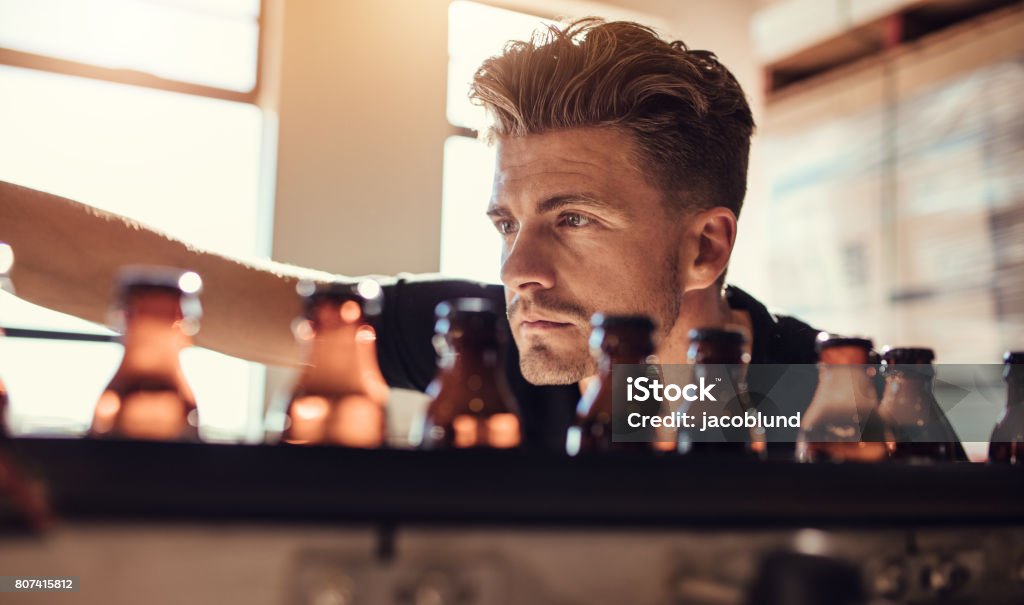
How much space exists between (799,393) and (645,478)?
409 millimetres

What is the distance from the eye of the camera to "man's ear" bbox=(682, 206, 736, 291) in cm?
140

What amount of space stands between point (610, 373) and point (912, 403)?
0.89 feet

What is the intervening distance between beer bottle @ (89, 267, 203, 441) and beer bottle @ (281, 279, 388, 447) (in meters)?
0.06

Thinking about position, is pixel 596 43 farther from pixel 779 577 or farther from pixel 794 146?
pixel 794 146

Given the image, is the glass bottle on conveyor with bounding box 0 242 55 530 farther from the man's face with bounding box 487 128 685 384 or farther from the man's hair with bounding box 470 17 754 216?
the man's hair with bounding box 470 17 754 216

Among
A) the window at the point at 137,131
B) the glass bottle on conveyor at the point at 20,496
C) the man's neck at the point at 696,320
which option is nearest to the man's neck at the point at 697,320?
the man's neck at the point at 696,320

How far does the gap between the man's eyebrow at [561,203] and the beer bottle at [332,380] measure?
0.72m

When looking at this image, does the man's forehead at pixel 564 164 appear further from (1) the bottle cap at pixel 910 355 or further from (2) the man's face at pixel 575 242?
(1) the bottle cap at pixel 910 355

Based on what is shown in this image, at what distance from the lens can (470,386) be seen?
1.81ft

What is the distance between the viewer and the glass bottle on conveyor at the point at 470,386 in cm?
55

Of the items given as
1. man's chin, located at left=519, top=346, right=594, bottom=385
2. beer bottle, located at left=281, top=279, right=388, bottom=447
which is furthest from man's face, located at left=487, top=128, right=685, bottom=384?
beer bottle, located at left=281, top=279, right=388, bottom=447

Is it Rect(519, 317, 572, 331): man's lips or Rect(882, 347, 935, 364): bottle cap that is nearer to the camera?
Rect(882, 347, 935, 364): bottle cap

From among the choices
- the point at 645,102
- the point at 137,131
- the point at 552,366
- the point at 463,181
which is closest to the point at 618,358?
the point at 552,366

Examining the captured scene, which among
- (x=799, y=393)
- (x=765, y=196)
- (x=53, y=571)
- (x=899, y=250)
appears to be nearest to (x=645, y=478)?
(x=53, y=571)
